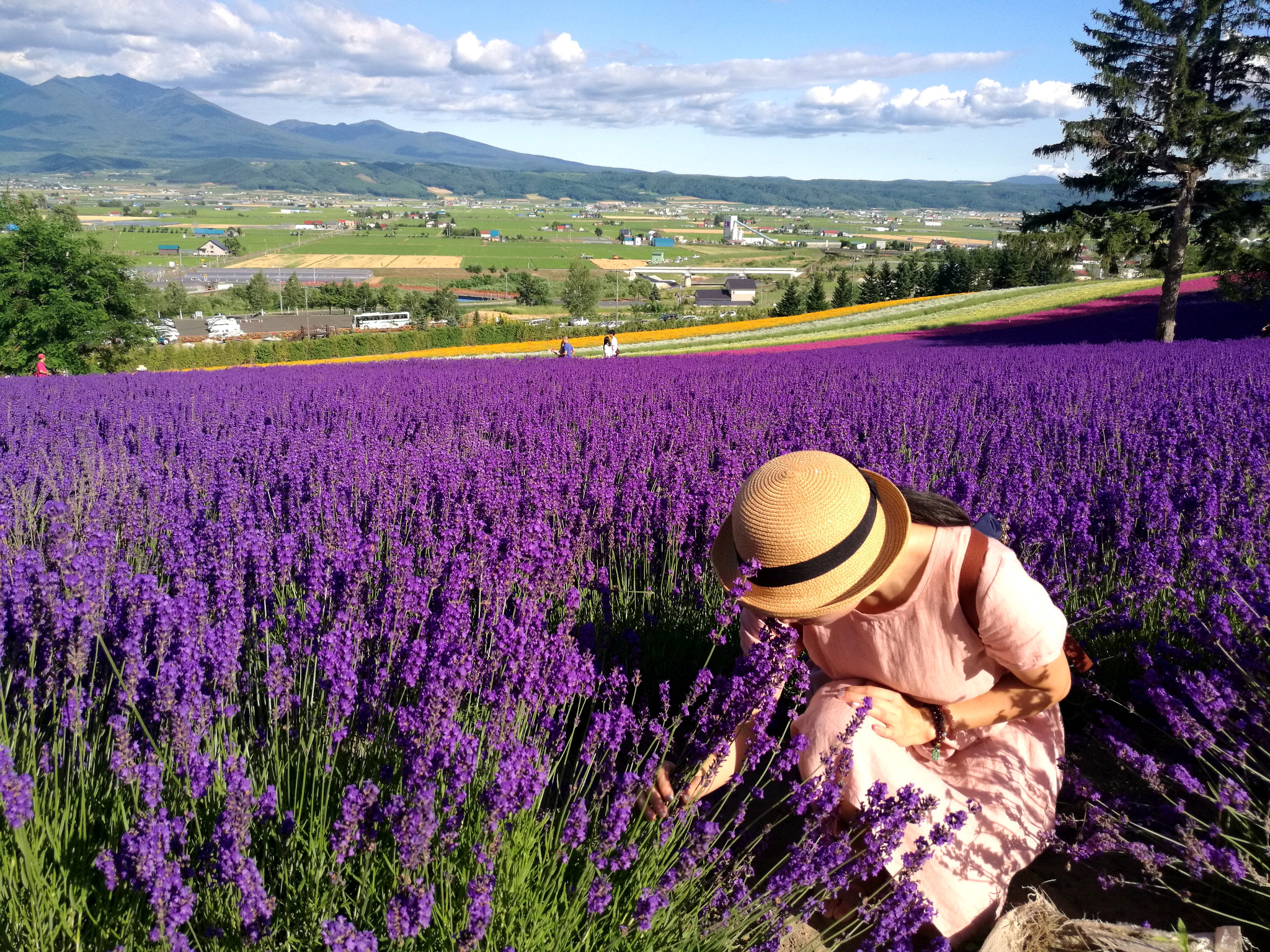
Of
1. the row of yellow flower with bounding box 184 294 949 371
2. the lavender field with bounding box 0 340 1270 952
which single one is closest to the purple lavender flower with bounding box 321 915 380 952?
the lavender field with bounding box 0 340 1270 952

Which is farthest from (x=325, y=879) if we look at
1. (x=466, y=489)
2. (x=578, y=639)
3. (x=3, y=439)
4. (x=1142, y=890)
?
(x=3, y=439)

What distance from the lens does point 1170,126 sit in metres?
17.4

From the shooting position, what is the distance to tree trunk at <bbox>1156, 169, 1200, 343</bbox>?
58.1 feet

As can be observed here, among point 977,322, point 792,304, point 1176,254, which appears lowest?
point 792,304

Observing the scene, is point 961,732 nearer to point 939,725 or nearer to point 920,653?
point 939,725

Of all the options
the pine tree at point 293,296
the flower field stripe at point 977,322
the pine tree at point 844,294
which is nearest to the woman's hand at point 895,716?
the flower field stripe at point 977,322

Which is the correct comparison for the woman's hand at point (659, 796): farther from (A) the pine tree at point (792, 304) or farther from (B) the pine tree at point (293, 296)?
(B) the pine tree at point (293, 296)

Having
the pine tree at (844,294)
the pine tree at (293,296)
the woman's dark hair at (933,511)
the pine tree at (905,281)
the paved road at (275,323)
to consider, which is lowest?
the paved road at (275,323)

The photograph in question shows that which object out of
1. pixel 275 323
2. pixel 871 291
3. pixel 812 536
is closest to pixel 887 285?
pixel 871 291

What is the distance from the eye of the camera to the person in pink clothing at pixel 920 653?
1.75 m

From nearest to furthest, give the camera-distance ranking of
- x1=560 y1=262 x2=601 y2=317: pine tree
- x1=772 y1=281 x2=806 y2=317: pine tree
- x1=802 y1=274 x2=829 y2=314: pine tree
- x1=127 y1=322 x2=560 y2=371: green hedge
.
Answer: x1=127 y1=322 x2=560 y2=371: green hedge, x1=802 y1=274 x2=829 y2=314: pine tree, x1=772 y1=281 x2=806 y2=317: pine tree, x1=560 y1=262 x2=601 y2=317: pine tree

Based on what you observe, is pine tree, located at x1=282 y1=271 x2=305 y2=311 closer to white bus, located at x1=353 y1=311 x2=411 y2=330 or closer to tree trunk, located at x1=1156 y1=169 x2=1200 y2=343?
white bus, located at x1=353 y1=311 x2=411 y2=330

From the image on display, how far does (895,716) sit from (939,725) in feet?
0.58

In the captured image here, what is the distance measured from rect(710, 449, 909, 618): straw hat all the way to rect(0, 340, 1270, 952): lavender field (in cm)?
14
